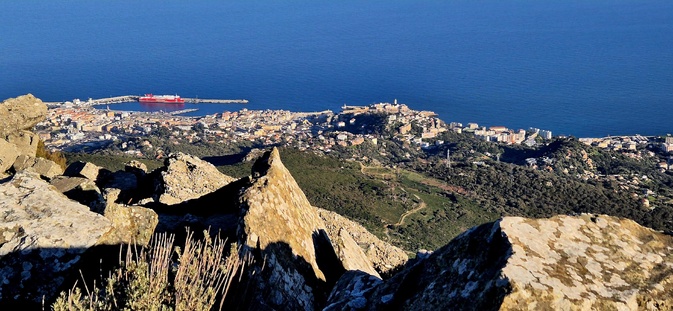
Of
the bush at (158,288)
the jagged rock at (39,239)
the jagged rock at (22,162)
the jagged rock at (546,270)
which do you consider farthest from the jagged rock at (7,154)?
the jagged rock at (546,270)

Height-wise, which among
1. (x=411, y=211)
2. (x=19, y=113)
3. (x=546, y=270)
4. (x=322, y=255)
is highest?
(x=546, y=270)

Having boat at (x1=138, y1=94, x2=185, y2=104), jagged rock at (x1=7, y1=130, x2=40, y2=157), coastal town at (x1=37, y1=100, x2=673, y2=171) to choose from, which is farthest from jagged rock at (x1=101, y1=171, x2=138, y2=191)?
boat at (x1=138, y1=94, x2=185, y2=104)

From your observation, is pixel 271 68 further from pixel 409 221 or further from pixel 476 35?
pixel 409 221

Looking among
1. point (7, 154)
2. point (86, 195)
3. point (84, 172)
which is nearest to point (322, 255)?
point (86, 195)

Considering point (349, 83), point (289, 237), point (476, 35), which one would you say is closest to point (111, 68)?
point (349, 83)

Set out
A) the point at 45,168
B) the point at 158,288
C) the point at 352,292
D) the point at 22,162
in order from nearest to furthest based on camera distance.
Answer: the point at 158,288
the point at 352,292
the point at 45,168
the point at 22,162

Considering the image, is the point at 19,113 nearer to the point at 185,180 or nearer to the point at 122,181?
the point at 122,181
